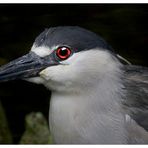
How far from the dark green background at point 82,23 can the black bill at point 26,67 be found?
159cm

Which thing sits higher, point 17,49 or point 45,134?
point 17,49

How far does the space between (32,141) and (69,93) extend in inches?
57.3

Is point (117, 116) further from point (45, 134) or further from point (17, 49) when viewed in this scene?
point (17, 49)

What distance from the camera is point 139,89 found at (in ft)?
10.5

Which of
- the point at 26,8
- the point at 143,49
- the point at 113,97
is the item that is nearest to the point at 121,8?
the point at 143,49

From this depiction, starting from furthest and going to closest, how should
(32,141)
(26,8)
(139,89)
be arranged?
(26,8) < (32,141) < (139,89)

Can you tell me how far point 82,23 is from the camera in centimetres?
478

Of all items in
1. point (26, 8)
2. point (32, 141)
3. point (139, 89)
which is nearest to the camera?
point (139, 89)

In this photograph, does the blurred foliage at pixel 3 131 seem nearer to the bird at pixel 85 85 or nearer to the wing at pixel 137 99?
the bird at pixel 85 85

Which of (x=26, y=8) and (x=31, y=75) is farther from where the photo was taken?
(x=26, y=8)

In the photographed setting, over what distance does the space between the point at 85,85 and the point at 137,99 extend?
0.35 meters

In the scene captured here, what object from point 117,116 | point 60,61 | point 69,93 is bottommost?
point 117,116

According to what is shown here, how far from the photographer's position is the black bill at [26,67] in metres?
3.04

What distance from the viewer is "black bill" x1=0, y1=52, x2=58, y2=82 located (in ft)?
9.96
